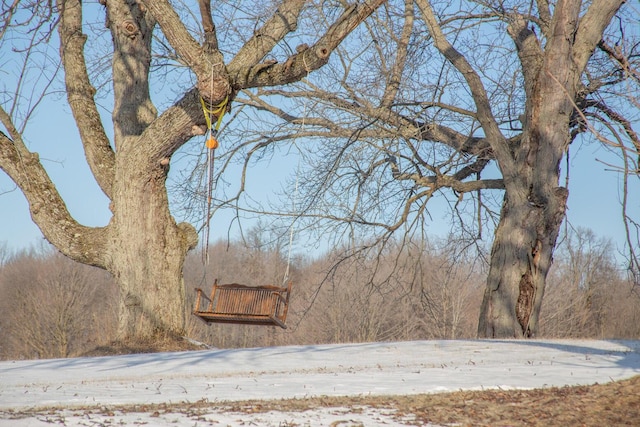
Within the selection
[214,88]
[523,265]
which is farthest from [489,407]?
[523,265]

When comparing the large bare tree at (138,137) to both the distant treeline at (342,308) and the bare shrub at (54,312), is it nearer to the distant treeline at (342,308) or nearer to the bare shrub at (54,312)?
the distant treeline at (342,308)

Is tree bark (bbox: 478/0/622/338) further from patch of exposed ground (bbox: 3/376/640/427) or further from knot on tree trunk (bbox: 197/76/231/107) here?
patch of exposed ground (bbox: 3/376/640/427)

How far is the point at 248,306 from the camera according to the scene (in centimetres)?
1252

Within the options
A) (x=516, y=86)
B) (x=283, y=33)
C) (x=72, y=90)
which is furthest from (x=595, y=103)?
(x=72, y=90)

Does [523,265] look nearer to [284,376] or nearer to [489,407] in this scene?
[284,376]

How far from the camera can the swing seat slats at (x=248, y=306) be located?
37.7 ft

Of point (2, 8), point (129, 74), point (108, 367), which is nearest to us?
point (108, 367)

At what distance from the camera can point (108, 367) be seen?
32.4 feet

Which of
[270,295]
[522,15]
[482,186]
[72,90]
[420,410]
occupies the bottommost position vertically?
[420,410]

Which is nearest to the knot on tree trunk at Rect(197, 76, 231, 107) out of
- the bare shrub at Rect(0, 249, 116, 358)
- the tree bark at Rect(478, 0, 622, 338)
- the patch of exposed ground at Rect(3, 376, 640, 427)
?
the patch of exposed ground at Rect(3, 376, 640, 427)

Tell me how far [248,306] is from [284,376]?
152 inches

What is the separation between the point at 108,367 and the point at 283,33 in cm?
590

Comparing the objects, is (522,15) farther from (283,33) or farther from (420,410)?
(420,410)

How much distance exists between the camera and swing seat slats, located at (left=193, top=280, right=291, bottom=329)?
37.7ft
